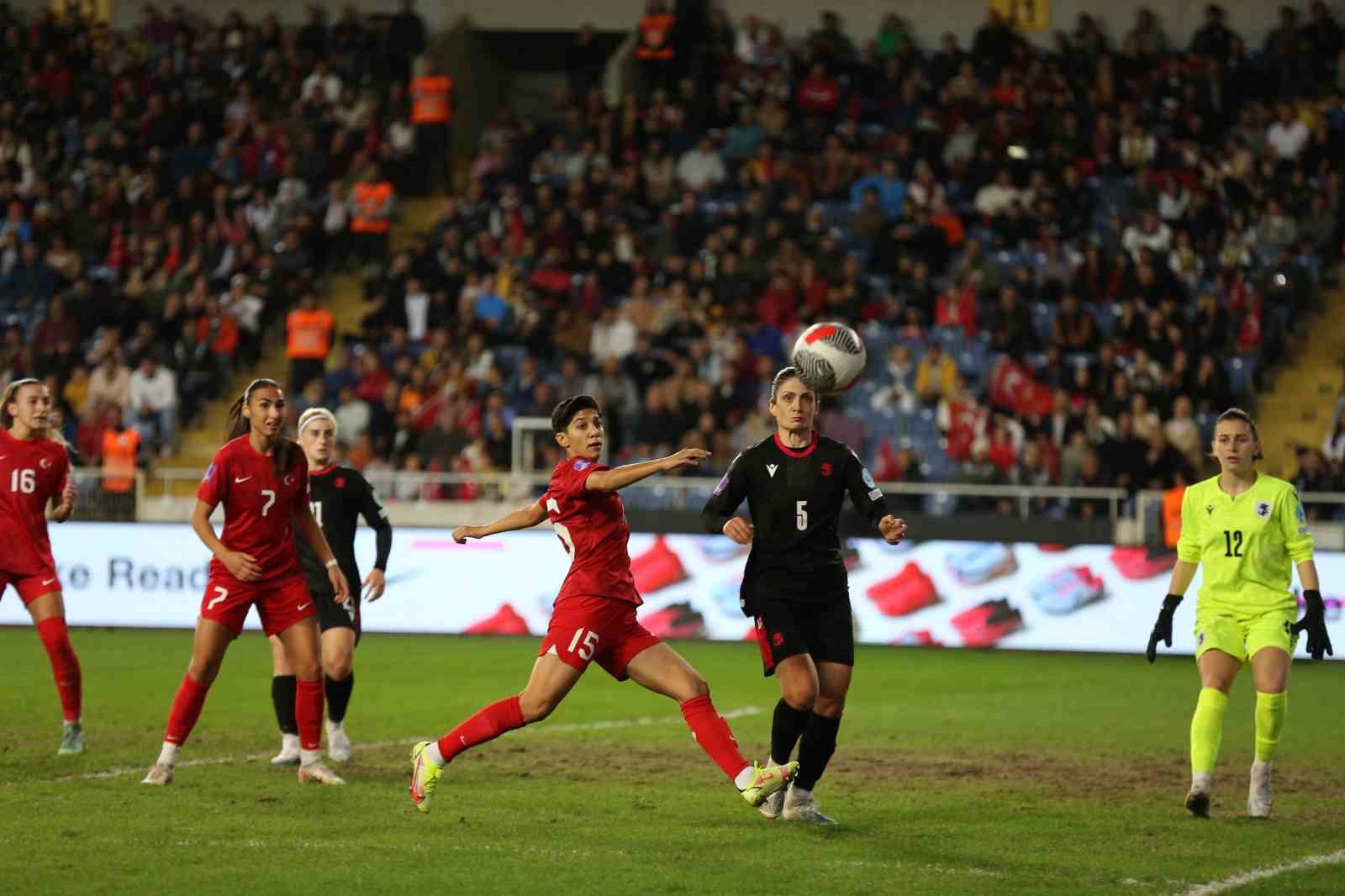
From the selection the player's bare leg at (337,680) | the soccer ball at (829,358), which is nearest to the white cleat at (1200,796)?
the soccer ball at (829,358)

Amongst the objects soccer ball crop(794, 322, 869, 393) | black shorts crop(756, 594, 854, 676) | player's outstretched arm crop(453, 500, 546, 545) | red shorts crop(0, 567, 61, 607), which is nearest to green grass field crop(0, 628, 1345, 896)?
black shorts crop(756, 594, 854, 676)

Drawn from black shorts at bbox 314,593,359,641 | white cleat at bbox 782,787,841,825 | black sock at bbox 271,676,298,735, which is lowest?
white cleat at bbox 782,787,841,825

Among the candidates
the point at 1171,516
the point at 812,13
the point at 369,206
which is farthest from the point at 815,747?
the point at 812,13

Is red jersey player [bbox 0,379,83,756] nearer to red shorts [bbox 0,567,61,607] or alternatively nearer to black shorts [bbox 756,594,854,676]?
red shorts [bbox 0,567,61,607]

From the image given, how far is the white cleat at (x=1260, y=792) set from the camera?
9.18 metres

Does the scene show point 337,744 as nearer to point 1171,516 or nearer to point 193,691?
point 193,691

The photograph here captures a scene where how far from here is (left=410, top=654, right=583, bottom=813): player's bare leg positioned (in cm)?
843

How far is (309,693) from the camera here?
9.91 m

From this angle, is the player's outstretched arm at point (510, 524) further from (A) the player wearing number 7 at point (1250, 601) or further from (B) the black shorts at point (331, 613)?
(A) the player wearing number 7 at point (1250, 601)

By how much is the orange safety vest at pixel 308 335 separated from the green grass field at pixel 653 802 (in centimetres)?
942

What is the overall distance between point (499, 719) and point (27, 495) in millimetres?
→ 3904

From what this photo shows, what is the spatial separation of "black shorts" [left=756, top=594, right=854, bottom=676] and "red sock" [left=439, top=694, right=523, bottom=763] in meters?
1.19

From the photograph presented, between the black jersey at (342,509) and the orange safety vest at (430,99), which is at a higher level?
the orange safety vest at (430,99)

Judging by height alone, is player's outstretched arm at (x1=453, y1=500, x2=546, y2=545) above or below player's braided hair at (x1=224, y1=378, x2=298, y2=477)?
below
